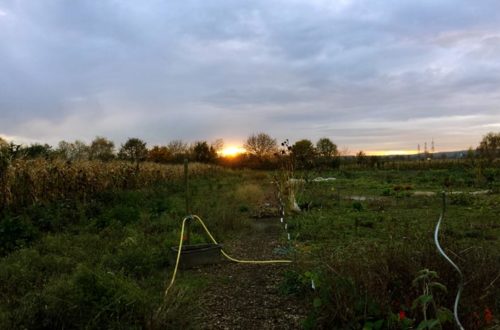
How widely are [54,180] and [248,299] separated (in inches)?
329

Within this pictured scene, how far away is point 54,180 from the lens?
10617mm

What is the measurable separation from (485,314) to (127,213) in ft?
23.9

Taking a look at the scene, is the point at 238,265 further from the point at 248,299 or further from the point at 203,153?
the point at 203,153

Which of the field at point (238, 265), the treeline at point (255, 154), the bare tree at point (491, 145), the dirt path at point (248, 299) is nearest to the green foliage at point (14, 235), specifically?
the field at point (238, 265)

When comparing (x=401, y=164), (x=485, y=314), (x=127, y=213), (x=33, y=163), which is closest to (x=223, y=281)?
(x=485, y=314)

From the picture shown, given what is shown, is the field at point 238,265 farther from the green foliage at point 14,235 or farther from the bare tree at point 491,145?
the bare tree at point 491,145

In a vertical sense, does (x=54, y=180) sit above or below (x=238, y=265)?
above

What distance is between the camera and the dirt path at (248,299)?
3.63 meters

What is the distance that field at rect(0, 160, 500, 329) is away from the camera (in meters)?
3.12

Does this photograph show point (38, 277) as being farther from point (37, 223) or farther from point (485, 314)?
point (485, 314)

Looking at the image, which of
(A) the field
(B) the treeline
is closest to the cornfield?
(A) the field

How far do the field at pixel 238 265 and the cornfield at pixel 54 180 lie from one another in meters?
0.04

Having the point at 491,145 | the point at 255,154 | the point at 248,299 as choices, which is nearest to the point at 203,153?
the point at 255,154

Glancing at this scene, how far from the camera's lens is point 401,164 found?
38.4 m
